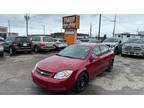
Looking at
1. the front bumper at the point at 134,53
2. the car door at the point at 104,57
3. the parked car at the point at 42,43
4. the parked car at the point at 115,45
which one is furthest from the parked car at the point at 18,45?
the front bumper at the point at 134,53

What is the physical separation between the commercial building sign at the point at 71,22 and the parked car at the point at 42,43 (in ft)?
9.56

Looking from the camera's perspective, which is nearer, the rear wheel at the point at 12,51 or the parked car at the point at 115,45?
the rear wheel at the point at 12,51

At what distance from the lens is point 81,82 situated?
4301mm

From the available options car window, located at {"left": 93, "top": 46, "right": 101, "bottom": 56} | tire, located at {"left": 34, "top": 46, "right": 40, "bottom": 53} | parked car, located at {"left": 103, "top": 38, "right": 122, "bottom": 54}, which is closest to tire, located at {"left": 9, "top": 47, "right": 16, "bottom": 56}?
tire, located at {"left": 34, "top": 46, "right": 40, "bottom": 53}

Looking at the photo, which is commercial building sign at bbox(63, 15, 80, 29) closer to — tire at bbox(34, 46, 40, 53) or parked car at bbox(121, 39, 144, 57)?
tire at bbox(34, 46, 40, 53)

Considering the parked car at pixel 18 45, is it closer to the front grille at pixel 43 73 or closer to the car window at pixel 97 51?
the car window at pixel 97 51

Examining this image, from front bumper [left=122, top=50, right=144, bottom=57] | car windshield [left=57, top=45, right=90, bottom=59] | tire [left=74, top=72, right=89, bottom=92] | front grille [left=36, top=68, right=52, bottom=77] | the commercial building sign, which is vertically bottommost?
tire [left=74, top=72, right=89, bottom=92]

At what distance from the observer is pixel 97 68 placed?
5.18 metres

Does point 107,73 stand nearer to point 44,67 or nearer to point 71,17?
point 44,67

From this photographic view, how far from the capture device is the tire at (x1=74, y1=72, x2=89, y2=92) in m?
4.13

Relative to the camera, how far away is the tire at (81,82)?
413cm

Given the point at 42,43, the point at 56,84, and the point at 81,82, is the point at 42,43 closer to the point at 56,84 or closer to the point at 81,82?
the point at 81,82

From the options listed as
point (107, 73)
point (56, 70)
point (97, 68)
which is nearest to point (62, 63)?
point (56, 70)

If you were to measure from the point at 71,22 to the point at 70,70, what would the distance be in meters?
11.5
